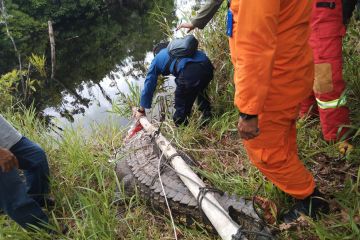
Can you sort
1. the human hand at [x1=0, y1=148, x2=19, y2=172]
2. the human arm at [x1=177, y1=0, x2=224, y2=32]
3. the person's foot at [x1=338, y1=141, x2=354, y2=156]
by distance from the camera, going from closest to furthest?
the human hand at [x1=0, y1=148, x2=19, y2=172], the person's foot at [x1=338, y1=141, x2=354, y2=156], the human arm at [x1=177, y1=0, x2=224, y2=32]

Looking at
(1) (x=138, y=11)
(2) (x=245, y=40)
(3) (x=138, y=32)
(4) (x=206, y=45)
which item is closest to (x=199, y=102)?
(4) (x=206, y=45)

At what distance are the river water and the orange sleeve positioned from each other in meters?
3.57

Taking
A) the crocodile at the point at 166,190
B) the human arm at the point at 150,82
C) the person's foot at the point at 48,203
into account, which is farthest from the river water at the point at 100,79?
the person's foot at the point at 48,203

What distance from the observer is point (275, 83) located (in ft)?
6.65

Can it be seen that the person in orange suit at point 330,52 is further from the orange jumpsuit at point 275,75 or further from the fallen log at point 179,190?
the fallen log at point 179,190

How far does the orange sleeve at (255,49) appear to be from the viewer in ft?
5.71

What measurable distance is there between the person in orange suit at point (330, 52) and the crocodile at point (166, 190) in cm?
99

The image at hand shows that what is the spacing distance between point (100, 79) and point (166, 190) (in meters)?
7.73

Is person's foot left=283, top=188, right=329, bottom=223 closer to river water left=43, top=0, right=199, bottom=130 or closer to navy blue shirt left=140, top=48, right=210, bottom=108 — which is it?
navy blue shirt left=140, top=48, right=210, bottom=108

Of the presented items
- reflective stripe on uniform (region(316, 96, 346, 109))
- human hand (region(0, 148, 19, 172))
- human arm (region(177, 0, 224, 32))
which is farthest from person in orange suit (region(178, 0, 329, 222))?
human arm (region(177, 0, 224, 32))

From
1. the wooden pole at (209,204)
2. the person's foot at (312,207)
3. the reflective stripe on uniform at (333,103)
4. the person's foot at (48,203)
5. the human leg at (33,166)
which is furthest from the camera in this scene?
the person's foot at (48,203)

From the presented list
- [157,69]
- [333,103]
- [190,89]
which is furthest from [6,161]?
[333,103]

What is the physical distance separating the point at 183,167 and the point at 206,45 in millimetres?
2709

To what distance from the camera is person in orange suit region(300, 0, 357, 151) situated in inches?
104
